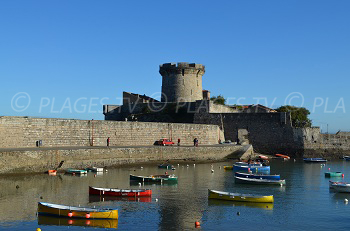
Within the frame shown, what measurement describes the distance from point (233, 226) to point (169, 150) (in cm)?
1859

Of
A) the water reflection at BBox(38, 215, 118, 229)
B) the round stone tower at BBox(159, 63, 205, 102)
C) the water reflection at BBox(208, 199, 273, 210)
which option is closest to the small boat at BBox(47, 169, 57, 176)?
the water reflection at BBox(38, 215, 118, 229)

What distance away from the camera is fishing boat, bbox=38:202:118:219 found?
589 inches

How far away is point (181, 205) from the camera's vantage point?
17.7 meters

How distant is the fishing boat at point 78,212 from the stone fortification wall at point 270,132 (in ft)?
97.7

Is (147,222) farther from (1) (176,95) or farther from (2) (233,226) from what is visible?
(1) (176,95)

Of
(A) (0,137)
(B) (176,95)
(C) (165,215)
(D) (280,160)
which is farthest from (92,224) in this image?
(B) (176,95)

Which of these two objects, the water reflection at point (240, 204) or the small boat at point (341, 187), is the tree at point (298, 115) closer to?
the small boat at point (341, 187)

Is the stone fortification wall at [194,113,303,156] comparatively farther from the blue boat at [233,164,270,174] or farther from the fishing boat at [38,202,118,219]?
the fishing boat at [38,202,118,219]

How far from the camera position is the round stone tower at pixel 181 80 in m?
49.6

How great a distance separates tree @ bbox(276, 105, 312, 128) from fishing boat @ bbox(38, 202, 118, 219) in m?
40.8

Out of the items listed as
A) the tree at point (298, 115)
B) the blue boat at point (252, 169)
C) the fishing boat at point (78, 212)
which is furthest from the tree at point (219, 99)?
the fishing boat at point (78, 212)

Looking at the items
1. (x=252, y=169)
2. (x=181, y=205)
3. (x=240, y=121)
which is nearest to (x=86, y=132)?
(x=252, y=169)

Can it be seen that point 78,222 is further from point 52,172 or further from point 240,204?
point 52,172

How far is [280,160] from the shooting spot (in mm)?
39656
